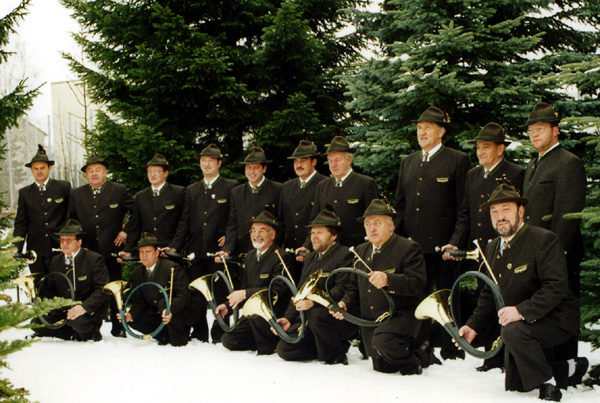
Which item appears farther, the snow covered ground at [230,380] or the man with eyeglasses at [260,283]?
the man with eyeglasses at [260,283]

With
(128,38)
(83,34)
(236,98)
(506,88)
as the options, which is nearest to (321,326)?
(506,88)

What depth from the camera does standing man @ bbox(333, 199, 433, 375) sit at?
21.1 feet

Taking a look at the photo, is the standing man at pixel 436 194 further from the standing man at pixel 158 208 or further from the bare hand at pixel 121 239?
the bare hand at pixel 121 239

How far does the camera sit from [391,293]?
21.1 ft

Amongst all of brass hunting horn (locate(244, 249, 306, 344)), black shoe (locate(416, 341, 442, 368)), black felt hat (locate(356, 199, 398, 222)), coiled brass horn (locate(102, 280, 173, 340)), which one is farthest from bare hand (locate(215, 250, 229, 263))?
black shoe (locate(416, 341, 442, 368))

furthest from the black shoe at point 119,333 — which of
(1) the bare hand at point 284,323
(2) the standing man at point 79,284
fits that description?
(1) the bare hand at point 284,323

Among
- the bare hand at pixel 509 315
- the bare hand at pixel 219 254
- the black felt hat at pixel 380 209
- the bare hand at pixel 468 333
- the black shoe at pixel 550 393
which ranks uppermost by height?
the black felt hat at pixel 380 209

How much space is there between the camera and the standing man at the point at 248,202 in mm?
8531

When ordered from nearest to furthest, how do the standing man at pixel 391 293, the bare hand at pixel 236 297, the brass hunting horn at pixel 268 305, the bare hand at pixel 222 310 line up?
1. the standing man at pixel 391 293
2. the brass hunting horn at pixel 268 305
3. the bare hand at pixel 236 297
4. the bare hand at pixel 222 310

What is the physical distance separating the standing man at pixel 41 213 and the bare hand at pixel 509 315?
624 cm

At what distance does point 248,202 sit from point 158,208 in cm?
130

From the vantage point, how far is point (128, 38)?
11.6 m

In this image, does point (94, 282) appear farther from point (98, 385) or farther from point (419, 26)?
point (419, 26)

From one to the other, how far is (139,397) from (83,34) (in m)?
8.14
